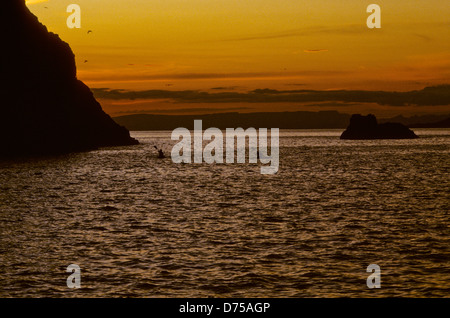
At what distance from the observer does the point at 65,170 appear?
97.9 m

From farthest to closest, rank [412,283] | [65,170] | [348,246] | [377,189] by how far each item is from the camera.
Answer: [65,170] → [377,189] → [348,246] → [412,283]

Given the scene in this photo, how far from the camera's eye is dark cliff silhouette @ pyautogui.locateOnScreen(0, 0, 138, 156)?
153250 mm

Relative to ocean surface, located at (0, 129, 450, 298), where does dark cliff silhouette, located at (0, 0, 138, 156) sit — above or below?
above

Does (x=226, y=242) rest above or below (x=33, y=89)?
below

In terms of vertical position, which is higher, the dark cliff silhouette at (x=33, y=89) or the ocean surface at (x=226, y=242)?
the dark cliff silhouette at (x=33, y=89)

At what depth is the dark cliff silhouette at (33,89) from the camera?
153250 millimetres

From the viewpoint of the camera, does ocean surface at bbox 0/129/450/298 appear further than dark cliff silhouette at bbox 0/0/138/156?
No

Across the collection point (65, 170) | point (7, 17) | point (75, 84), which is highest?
point (7, 17)

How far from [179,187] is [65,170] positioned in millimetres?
36560

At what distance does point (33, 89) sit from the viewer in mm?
164250

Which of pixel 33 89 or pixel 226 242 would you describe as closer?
pixel 226 242

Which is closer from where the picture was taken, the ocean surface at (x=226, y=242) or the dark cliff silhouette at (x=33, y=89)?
the ocean surface at (x=226, y=242)

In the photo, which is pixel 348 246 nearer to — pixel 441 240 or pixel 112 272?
pixel 441 240
